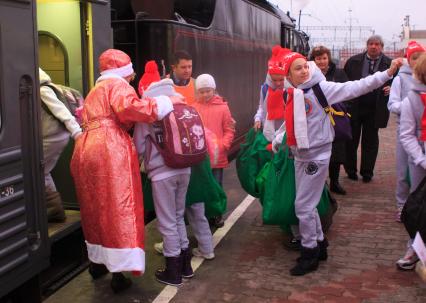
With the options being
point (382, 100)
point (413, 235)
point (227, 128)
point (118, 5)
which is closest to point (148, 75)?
point (227, 128)

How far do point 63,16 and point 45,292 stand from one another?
6.81ft

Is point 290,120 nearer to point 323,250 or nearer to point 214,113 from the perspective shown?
point 214,113

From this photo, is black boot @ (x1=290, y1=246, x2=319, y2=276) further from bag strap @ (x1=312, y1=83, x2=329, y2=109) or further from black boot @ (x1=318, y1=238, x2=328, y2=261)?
bag strap @ (x1=312, y1=83, x2=329, y2=109)

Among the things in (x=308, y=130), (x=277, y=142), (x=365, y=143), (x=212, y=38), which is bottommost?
(x=365, y=143)

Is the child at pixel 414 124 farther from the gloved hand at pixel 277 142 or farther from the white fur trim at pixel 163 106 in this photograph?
the white fur trim at pixel 163 106

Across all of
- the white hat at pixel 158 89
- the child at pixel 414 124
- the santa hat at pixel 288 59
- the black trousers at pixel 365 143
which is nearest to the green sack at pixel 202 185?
the white hat at pixel 158 89

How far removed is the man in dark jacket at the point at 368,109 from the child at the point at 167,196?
11.6 ft

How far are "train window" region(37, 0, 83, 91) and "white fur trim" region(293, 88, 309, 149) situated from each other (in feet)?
5.53

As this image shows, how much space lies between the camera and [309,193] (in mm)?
4062

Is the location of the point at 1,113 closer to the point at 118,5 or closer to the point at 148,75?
the point at 148,75

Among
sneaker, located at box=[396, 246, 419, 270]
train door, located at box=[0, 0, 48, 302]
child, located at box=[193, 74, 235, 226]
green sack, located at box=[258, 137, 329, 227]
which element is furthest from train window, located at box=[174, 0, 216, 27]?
train door, located at box=[0, 0, 48, 302]

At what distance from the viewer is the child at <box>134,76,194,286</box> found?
147 inches

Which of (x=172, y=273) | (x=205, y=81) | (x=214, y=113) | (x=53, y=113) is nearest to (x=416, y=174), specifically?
(x=214, y=113)

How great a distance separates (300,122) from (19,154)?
188 centimetres
